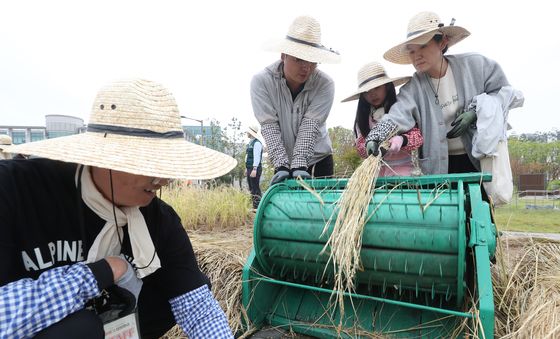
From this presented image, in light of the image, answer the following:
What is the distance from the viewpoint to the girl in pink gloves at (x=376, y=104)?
7.34 feet

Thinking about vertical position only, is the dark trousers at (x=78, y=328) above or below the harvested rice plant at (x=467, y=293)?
above

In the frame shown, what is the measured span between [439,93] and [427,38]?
12.8 inches

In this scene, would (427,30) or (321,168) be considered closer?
(427,30)

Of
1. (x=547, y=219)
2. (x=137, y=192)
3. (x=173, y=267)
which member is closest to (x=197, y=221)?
(x=173, y=267)

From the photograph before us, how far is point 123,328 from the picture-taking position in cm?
119

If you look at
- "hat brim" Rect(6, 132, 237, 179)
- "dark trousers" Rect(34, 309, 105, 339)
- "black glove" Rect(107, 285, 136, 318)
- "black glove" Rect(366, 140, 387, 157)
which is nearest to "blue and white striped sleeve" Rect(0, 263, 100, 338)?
"dark trousers" Rect(34, 309, 105, 339)

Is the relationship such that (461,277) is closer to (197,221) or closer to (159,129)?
(159,129)

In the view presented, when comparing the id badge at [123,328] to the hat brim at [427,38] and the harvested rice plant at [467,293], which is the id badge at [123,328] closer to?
the harvested rice plant at [467,293]

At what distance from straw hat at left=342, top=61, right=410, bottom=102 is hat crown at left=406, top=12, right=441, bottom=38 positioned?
0.97 feet

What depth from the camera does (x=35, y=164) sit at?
1.16 metres

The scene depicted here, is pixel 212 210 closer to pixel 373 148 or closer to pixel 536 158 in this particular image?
pixel 373 148

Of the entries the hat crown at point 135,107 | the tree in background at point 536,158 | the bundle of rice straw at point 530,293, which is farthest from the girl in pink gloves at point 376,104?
the tree in background at point 536,158

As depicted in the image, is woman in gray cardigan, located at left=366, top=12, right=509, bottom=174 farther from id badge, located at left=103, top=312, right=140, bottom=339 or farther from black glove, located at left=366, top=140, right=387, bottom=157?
id badge, located at left=103, top=312, right=140, bottom=339

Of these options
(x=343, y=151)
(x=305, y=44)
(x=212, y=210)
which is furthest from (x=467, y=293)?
(x=343, y=151)
